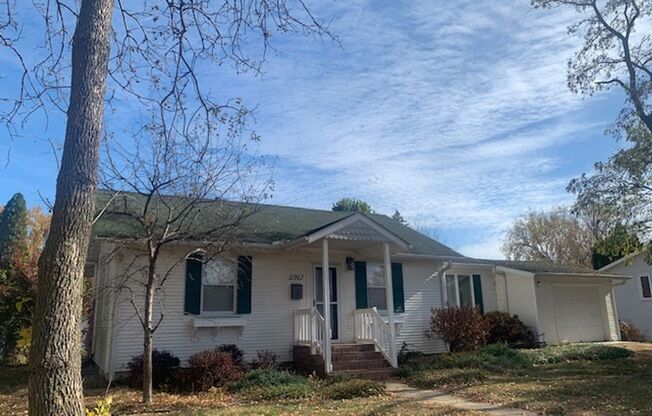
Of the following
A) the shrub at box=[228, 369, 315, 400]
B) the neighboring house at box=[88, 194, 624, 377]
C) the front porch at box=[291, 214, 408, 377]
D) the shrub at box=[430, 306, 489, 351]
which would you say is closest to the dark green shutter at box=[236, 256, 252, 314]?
the neighboring house at box=[88, 194, 624, 377]

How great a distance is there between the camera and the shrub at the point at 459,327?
14.4 meters

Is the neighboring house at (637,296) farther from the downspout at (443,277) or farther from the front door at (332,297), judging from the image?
the front door at (332,297)

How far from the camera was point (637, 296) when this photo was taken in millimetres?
24375

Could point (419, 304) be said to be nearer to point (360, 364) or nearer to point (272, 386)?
point (360, 364)

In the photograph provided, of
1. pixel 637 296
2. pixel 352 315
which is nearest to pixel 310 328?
pixel 352 315

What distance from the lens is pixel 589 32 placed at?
14.7m

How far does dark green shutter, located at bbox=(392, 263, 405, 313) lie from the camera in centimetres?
Result: 1463

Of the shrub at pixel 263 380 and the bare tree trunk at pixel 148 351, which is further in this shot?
the shrub at pixel 263 380

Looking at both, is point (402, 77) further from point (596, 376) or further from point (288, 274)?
point (596, 376)

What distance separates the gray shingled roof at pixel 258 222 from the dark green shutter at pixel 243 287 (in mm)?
630

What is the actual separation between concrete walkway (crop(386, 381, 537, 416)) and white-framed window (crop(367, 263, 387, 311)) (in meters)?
3.84

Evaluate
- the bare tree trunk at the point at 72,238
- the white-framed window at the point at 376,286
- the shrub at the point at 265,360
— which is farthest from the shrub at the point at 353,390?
the bare tree trunk at the point at 72,238

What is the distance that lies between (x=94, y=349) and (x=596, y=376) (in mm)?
12614

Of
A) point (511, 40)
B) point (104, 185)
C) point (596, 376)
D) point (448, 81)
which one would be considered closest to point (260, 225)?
point (104, 185)
